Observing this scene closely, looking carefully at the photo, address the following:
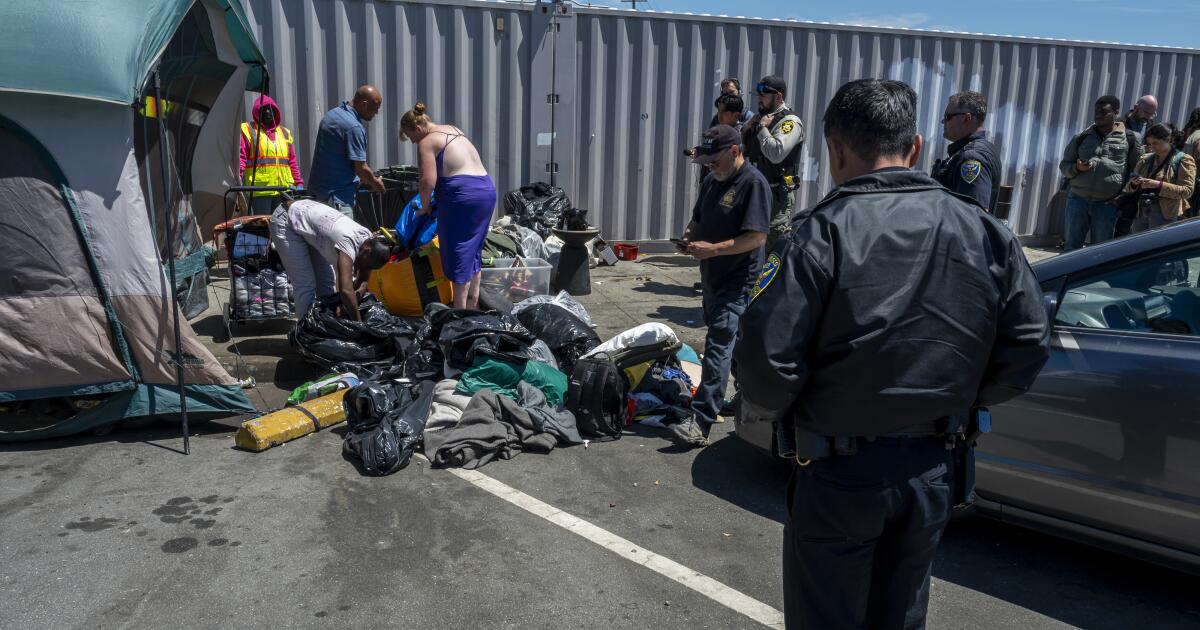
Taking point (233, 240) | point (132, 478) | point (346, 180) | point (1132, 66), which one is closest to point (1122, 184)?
point (1132, 66)

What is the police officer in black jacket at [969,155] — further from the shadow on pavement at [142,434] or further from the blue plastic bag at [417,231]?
the shadow on pavement at [142,434]

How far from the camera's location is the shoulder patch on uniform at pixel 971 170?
5.16m

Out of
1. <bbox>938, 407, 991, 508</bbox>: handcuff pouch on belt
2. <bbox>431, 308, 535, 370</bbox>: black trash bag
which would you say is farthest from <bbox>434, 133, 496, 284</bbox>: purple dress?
<bbox>938, 407, 991, 508</bbox>: handcuff pouch on belt

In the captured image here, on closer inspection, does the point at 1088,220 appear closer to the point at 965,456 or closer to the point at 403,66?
the point at 403,66

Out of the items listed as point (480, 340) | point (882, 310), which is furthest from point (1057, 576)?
point (480, 340)

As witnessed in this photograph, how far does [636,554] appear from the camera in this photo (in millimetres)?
3990

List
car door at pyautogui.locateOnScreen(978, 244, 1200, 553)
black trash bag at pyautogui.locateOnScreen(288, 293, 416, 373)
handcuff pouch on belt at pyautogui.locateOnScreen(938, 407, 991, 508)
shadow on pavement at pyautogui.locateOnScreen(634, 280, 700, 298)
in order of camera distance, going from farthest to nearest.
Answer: shadow on pavement at pyautogui.locateOnScreen(634, 280, 700, 298), black trash bag at pyautogui.locateOnScreen(288, 293, 416, 373), car door at pyautogui.locateOnScreen(978, 244, 1200, 553), handcuff pouch on belt at pyautogui.locateOnScreen(938, 407, 991, 508)

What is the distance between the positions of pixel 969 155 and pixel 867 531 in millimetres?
3692

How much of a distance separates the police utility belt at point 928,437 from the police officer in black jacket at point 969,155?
311cm

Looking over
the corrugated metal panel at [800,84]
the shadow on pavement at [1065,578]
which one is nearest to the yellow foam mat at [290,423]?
the shadow on pavement at [1065,578]

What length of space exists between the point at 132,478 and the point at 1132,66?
44.0ft

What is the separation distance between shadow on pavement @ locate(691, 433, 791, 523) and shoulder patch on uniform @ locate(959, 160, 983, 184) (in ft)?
6.59

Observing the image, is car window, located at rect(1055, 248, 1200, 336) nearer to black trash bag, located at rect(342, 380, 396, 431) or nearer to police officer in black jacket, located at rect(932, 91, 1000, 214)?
police officer in black jacket, located at rect(932, 91, 1000, 214)

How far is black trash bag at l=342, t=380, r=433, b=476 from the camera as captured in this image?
4.84 meters
